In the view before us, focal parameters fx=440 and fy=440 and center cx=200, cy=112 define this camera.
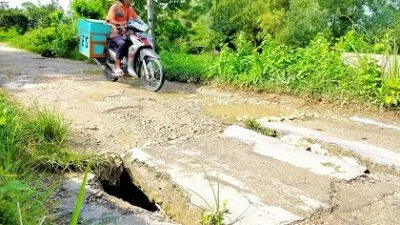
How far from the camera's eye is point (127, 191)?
2938mm

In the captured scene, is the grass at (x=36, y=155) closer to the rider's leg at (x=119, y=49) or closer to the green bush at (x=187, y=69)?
the rider's leg at (x=119, y=49)

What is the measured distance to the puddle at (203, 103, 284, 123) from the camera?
14.6ft

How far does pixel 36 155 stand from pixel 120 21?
3.66 meters

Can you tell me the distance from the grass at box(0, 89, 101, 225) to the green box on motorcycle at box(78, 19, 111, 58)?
312 centimetres

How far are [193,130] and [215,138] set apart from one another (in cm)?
30

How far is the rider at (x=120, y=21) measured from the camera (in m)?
6.04

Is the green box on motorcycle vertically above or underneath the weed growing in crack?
above

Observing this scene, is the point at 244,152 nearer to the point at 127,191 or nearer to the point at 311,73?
the point at 127,191

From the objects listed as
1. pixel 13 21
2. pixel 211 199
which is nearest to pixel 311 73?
pixel 211 199

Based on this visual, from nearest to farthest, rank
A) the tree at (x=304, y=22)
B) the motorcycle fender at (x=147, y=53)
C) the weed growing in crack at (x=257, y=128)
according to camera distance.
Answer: the weed growing in crack at (x=257, y=128) → the motorcycle fender at (x=147, y=53) → the tree at (x=304, y=22)

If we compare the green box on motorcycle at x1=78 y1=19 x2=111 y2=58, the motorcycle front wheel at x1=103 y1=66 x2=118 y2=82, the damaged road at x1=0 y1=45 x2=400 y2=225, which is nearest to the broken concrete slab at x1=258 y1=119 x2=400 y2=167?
the damaged road at x1=0 y1=45 x2=400 y2=225

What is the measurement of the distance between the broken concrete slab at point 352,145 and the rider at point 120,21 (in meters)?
2.75

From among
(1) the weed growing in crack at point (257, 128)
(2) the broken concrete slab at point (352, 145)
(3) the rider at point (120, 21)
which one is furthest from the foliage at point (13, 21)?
(2) the broken concrete slab at point (352, 145)

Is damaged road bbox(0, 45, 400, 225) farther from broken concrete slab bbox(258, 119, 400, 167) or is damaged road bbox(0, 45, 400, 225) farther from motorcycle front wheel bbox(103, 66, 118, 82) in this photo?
motorcycle front wheel bbox(103, 66, 118, 82)
